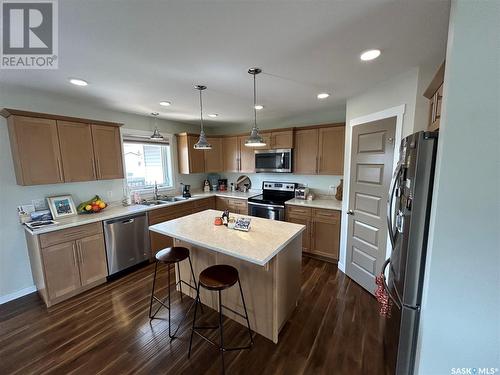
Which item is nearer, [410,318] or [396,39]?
[410,318]

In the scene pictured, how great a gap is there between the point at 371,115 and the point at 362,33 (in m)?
1.25

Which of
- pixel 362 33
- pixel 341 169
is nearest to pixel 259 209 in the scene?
pixel 341 169

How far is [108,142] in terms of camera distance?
2.98 meters

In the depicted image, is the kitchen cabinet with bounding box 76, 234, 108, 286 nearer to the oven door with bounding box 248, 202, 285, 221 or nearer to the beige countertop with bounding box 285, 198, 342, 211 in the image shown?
the oven door with bounding box 248, 202, 285, 221

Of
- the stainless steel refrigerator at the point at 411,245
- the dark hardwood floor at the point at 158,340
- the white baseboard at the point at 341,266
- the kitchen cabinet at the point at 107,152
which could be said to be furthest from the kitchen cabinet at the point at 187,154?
the stainless steel refrigerator at the point at 411,245

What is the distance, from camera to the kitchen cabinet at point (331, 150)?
3.31 metres

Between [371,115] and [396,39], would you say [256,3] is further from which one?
[371,115]

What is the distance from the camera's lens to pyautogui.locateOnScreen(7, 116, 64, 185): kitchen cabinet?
7.30 feet

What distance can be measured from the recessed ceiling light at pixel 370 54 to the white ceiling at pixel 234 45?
0.19ft

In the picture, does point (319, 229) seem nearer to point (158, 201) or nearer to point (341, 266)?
point (341, 266)

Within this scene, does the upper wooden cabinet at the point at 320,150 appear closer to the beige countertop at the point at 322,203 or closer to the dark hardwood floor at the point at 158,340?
the beige countertop at the point at 322,203

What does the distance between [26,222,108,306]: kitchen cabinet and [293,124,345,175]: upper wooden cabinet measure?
3.27 metres

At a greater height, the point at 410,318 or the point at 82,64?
the point at 82,64

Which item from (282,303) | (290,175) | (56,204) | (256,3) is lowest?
(282,303)
